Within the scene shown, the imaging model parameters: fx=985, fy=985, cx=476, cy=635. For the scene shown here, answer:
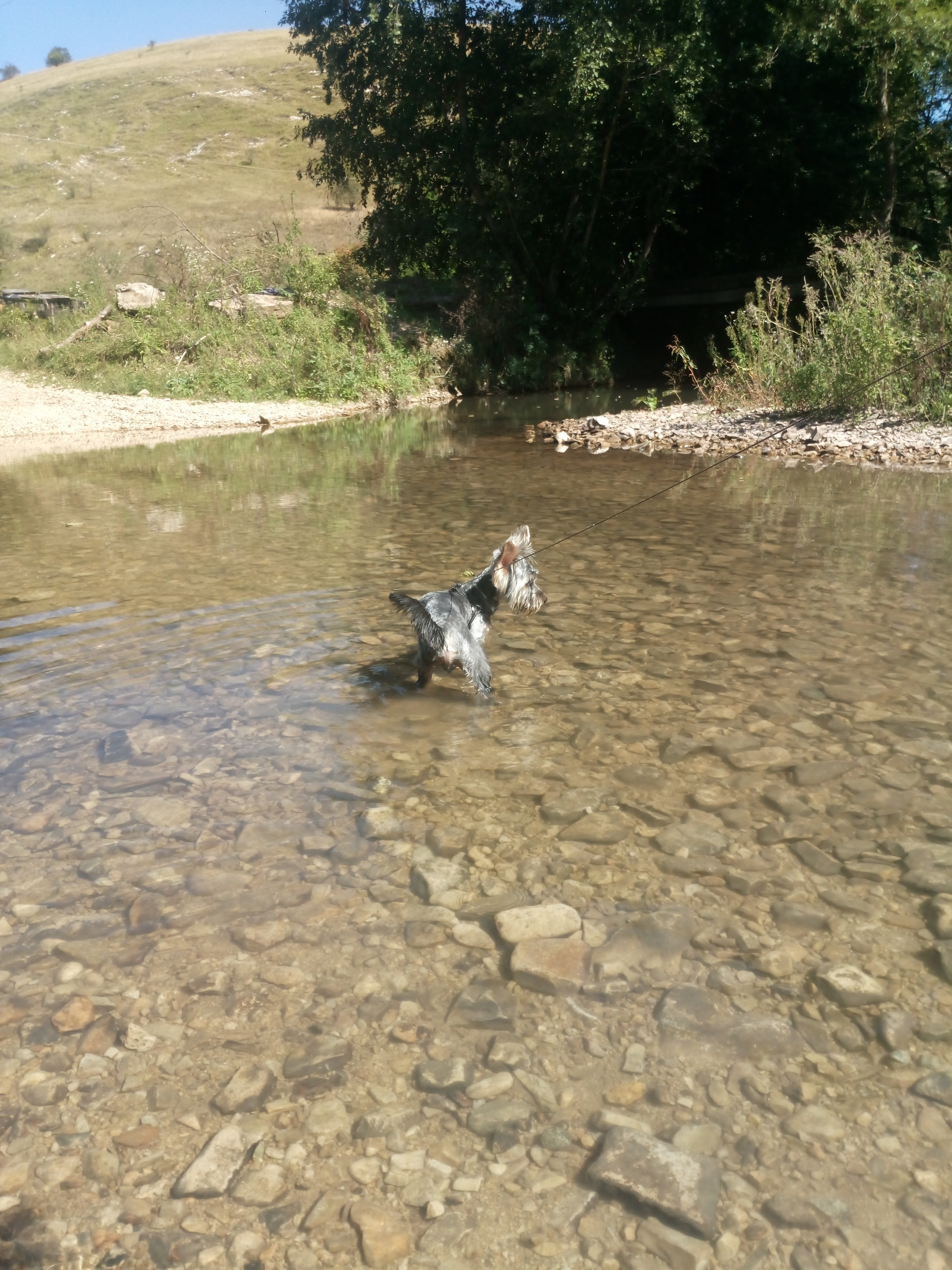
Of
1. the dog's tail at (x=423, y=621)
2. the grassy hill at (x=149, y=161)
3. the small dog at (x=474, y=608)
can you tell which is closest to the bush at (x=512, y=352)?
the grassy hill at (x=149, y=161)

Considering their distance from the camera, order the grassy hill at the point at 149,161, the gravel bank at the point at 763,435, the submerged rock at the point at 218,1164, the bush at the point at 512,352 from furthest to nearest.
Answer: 1. the grassy hill at the point at 149,161
2. the bush at the point at 512,352
3. the gravel bank at the point at 763,435
4. the submerged rock at the point at 218,1164

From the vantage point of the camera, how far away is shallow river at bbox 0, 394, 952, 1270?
98.7 inches

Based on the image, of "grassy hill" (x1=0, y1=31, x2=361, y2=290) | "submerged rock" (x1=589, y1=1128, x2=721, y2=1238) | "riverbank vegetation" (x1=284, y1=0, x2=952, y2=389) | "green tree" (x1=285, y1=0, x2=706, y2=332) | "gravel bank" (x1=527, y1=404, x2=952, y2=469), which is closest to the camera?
"submerged rock" (x1=589, y1=1128, x2=721, y2=1238)

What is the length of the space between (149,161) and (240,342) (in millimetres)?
44249

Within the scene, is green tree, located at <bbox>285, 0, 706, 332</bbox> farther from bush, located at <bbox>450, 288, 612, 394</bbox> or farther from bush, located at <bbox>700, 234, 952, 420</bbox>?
bush, located at <bbox>700, 234, 952, 420</bbox>

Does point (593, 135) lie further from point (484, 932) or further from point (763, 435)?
point (484, 932)

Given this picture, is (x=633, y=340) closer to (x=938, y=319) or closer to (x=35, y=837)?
(x=938, y=319)

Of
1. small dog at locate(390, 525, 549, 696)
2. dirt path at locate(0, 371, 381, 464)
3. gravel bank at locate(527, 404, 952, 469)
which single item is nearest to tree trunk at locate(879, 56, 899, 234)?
gravel bank at locate(527, 404, 952, 469)

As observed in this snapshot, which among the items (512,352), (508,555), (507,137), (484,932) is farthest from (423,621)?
(507,137)

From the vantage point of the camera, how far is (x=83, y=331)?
1049 inches

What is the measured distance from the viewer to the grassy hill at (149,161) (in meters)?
45.6

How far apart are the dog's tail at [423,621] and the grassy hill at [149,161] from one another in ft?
92.2

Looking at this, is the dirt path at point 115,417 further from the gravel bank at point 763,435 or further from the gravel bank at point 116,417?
the gravel bank at point 763,435

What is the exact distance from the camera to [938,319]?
533 inches
